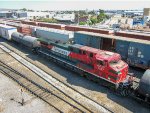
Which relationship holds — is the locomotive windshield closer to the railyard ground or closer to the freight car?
the railyard ground

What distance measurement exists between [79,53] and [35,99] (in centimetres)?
669

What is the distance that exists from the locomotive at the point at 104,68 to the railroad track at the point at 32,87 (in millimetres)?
4283

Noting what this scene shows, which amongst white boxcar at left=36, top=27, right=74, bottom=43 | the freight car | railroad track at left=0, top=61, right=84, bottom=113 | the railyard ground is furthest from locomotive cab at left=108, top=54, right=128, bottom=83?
the freight car

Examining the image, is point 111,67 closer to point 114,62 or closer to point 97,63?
point 114,62

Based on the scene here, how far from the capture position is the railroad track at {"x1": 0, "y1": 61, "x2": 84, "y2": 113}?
15055 millimetres

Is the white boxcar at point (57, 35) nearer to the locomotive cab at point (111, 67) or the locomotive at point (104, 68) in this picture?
Answer: the locomotive at point (104, 68)

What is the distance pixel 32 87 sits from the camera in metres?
17.6

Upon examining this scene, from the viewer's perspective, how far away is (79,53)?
18953 mm

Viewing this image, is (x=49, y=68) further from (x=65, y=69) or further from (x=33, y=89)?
(x=33, y=89)

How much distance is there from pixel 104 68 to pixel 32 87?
7398 mm

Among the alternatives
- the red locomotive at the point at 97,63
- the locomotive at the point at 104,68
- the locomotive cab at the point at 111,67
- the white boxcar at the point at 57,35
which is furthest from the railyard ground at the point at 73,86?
the white boxcar at the point at 57,35

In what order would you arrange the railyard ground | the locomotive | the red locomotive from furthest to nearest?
the red locomotive
the locomotive
the railyard ground

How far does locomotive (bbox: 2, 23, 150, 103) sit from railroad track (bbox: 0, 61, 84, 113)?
14.1 feet

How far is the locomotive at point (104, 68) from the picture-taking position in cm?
1465
